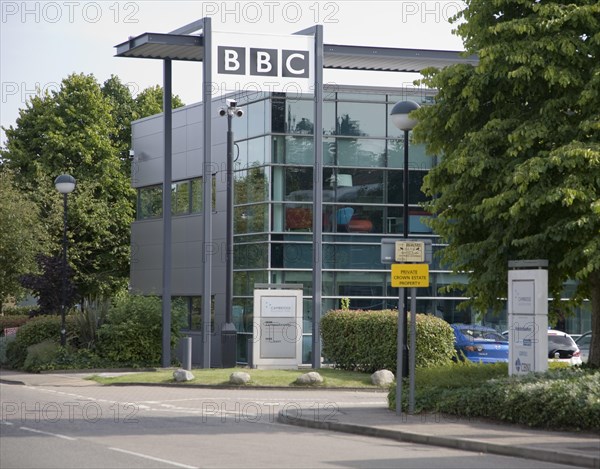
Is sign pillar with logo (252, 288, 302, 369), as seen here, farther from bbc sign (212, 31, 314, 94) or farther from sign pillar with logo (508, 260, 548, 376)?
sign pillar with logo (508, 260, 548, 376)

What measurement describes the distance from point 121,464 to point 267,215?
1020 inches

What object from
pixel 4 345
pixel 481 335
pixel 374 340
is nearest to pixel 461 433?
pixel 374 340

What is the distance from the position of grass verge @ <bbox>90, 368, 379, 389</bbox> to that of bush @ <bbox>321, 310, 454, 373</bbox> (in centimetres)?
53

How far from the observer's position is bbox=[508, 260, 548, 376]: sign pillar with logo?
19594 millimetres

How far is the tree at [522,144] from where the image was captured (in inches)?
776

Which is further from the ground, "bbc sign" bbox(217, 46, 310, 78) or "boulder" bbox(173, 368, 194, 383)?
"bbc sign" bbox(217, 46, 310, 78)

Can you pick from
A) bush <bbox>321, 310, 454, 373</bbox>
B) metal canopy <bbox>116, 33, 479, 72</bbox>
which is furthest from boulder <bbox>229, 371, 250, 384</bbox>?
metal canopy <bbox>116, 33, 479, 72</bbox>

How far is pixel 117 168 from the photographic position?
58562 mm

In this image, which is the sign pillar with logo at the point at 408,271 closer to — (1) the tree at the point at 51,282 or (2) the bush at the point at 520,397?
(2) the bush at the point at 520,397

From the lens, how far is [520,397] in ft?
57.0

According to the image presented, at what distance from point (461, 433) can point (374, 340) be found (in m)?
14.7

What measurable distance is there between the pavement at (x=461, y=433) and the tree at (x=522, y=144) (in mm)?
3405

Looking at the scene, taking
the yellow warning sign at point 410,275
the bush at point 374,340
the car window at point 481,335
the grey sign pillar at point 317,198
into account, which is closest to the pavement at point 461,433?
the yellow warning sign at point 410,275

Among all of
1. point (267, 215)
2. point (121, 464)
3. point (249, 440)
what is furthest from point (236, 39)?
point (121, 464)
